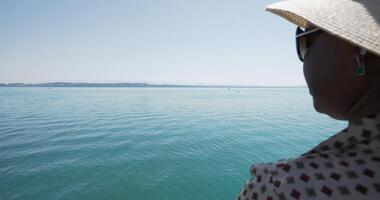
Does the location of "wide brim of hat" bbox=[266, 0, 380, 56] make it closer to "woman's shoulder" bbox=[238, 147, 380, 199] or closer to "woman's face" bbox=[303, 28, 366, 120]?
"woman's face" bbox=[303, 28, 366, 120]

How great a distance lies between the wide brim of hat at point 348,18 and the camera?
63 centimetres

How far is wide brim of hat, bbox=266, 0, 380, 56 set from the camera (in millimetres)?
628

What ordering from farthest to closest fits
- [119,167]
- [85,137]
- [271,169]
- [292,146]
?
[85,137]
[292,146]
[119,167]
[271,169]

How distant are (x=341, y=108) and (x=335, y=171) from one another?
0.28 metres

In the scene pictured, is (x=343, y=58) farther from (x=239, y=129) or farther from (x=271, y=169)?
(x=239, y=129)

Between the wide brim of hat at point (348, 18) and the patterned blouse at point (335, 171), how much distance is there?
232 mm

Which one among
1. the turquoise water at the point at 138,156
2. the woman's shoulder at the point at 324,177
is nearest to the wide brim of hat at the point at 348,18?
the woman's shoulder at the point at 324,177

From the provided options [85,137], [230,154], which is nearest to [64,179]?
[85,137]

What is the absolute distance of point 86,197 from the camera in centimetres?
671

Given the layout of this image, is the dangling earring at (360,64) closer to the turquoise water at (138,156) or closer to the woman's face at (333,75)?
the woman's face at (333,75)

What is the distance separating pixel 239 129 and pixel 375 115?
1618cm

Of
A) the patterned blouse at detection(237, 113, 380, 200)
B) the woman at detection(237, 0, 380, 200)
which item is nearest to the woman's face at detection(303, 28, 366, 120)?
the woman at detection(237, 0, 380, 200)

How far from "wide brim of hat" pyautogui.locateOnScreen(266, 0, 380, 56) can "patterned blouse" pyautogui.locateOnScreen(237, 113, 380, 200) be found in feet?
0.76

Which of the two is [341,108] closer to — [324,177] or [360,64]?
[360,64]
